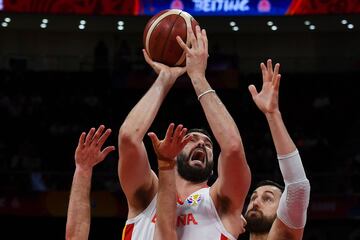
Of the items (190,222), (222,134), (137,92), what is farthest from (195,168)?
(137,92)

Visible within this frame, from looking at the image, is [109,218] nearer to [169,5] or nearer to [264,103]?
[169,5]

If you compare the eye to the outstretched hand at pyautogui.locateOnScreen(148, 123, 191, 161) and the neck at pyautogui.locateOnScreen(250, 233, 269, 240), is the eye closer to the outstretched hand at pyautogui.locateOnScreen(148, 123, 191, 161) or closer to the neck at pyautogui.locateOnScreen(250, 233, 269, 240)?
the neck at pyautogui.locateOnScreen(250, 233, 269, 240)

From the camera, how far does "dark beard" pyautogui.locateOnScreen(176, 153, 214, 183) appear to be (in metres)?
3.91

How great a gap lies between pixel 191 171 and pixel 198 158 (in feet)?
0.29

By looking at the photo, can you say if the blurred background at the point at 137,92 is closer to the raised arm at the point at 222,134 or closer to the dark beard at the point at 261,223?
the dark beard at the point at 261,223

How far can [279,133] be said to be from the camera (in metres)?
3.68

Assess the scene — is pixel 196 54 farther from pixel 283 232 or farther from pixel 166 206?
pixel 283 232

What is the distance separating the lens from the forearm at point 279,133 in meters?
3.67

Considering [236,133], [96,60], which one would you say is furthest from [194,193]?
[96,60]

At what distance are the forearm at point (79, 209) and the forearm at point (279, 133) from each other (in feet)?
3.54

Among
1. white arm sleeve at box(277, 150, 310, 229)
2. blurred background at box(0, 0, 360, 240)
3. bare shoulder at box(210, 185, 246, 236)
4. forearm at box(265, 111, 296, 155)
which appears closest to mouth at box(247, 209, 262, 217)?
white arm sleeve at box(277, 150, 310, 229)

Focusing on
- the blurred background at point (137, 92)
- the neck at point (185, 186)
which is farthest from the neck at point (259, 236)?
the blurred background at point (137, 92)

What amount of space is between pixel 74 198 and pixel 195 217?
2.36 feet

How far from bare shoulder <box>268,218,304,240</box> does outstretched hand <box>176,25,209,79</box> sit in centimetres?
102
